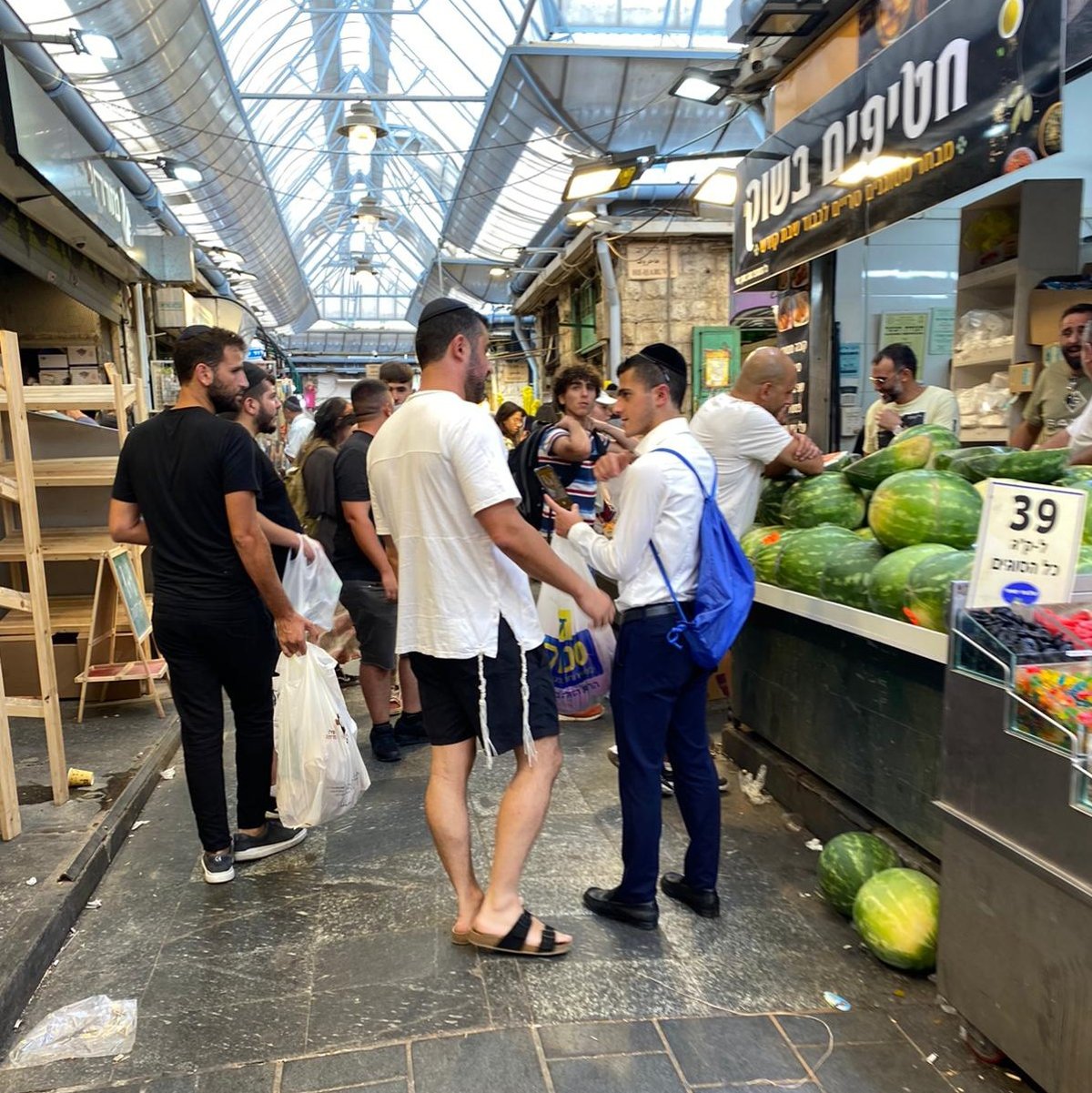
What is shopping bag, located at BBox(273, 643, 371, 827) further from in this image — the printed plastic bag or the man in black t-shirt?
the man in black t-shirt

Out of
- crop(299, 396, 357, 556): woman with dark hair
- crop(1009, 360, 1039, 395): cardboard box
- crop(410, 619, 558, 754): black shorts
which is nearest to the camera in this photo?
crop(410, 619, 558, 754): black shorts

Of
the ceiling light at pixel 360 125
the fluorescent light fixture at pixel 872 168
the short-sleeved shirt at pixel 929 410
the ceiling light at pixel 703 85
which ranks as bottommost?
the short-sleeved shirt at pixel 929 410

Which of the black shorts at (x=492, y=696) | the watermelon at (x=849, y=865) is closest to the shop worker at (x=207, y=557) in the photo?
the black shorts at (x=492, y=696)

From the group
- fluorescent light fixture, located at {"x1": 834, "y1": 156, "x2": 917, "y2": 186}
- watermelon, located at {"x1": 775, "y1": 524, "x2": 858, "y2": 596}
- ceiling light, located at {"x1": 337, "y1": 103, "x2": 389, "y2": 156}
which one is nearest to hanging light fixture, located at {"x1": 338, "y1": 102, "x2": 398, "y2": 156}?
ceiling light, located at {"x1": 337, "y1": 103, "x2": 389, "y2": 156}

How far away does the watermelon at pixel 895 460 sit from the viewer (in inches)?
128

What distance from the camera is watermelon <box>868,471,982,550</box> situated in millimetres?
2855

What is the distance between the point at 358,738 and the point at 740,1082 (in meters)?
3.10

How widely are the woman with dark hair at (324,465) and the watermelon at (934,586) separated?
9.82ft

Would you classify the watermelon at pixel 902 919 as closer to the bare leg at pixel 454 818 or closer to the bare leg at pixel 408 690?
the bare leg at pixel 454 818

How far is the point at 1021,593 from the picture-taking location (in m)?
2.23

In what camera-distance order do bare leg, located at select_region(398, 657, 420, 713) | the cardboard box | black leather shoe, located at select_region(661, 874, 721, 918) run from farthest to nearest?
the cardboard box, bare leg, located at select_region(398, 657, 420, 713), black leather shoe, located at select_region(661, 874, 721, 918)

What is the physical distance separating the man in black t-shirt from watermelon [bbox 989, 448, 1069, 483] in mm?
2652

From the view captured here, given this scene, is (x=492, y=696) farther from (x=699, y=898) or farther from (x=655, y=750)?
(x=699, y=898)

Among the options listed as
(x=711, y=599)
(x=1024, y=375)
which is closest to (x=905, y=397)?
(x=1024, y=375)
